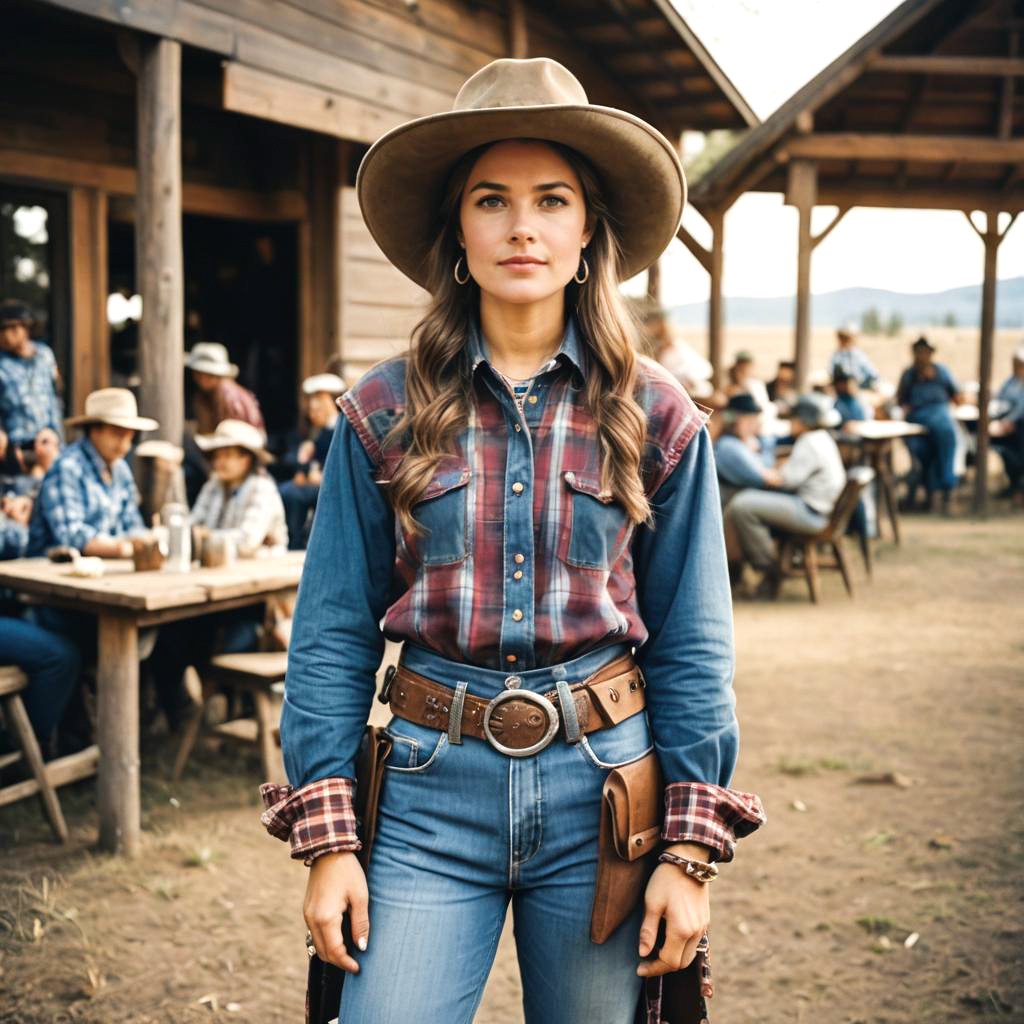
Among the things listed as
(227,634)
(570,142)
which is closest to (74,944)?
(227,634)

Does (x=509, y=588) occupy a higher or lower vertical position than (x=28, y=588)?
higher

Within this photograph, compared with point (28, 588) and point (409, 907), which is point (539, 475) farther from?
point (28, 588)

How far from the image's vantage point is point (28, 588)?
4605 mm

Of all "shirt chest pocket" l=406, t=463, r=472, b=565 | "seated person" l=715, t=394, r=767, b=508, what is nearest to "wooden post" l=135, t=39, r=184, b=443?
"seated person" l=715, t=394, r=767, b=508

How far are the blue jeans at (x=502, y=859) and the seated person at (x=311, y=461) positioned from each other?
613 centimetres

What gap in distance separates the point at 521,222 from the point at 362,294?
324 inches

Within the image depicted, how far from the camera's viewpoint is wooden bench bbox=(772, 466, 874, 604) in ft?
29.6

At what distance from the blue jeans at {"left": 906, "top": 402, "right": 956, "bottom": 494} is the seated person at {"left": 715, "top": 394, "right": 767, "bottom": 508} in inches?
230

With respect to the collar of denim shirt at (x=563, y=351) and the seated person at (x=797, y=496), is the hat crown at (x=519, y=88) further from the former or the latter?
the seated person at (x=797, y=496)

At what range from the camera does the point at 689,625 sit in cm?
182

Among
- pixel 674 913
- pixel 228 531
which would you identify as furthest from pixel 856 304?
pixel 674 913

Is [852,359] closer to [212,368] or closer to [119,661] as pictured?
[212,368]

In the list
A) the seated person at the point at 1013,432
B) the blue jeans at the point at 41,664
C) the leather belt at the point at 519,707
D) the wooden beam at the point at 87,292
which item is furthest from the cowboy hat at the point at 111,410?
the seated person at the point at 1013,432

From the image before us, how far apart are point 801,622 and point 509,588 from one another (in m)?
7.38
